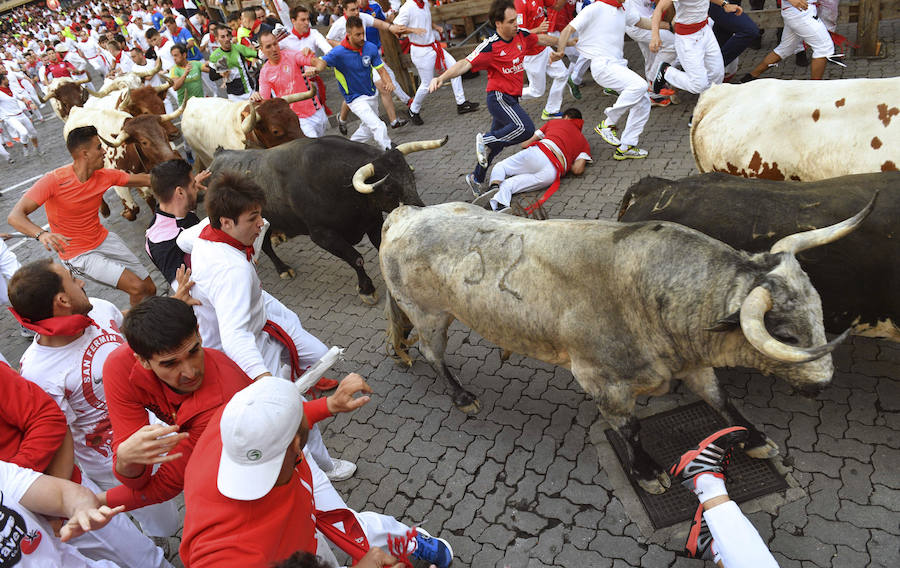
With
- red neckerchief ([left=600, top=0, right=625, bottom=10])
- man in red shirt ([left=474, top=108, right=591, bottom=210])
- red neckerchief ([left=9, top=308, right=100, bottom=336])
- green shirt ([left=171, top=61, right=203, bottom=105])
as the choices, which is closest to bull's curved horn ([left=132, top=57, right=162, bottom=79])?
green shirt ([left=171, top=61, right=203, bottom=105])

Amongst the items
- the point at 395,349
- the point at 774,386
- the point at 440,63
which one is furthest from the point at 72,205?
the point at 440,63

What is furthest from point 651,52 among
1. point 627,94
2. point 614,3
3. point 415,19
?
point 415,19

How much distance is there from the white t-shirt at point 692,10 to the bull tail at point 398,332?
18.7ft

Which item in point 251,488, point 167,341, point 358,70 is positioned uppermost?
point 167,341

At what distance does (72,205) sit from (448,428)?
13.8ft

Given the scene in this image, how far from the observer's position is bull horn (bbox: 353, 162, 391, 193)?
5.25 meters

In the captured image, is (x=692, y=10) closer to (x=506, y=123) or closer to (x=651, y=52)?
(x=651, y=52)

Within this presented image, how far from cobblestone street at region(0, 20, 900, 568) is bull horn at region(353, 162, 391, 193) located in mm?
1621

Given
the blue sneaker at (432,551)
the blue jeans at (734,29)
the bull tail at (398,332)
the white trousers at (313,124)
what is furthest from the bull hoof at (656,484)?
the white trousers at (313,124)

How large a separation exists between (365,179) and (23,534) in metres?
4.01

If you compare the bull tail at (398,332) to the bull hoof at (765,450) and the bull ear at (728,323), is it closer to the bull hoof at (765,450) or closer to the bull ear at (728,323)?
the bull ear at (728,323)

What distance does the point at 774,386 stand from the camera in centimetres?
441

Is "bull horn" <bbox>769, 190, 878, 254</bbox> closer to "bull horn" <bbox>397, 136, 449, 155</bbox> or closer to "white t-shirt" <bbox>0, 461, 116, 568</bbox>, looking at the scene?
"bull horn" <bbox>397, 136, 449, 155</bbox>

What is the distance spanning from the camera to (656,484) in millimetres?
3797
